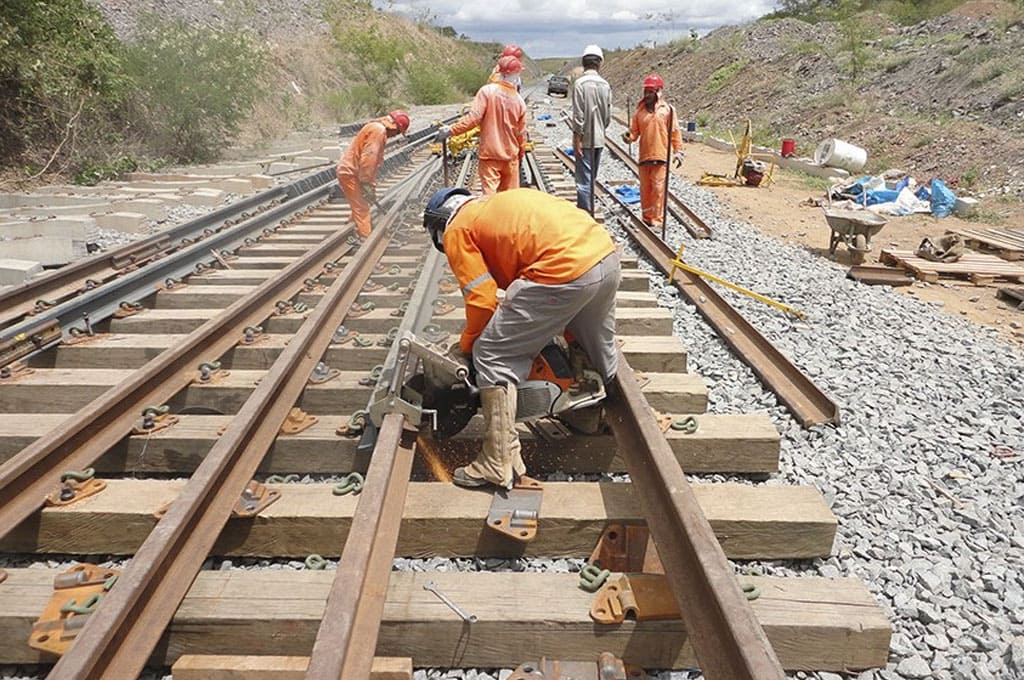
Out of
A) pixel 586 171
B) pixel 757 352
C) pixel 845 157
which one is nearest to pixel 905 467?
pixel 757 352

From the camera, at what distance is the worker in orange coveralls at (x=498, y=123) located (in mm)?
6840

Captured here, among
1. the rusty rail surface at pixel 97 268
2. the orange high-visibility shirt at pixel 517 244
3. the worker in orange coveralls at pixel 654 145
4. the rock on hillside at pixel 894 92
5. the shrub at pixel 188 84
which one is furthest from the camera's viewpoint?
the rock on hillside at pixel 894 92

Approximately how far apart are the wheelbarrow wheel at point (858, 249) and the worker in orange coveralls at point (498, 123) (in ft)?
13.0

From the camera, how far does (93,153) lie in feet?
39.6

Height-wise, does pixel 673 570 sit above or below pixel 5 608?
above

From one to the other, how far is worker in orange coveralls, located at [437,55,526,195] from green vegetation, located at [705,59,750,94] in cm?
2592

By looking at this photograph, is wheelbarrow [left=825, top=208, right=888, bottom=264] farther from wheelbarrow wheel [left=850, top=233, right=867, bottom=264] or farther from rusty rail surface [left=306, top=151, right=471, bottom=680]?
rusty rail surface [left=306, top=151, right=471, bottom=680]

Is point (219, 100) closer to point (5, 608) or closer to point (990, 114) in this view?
point (5, 608)

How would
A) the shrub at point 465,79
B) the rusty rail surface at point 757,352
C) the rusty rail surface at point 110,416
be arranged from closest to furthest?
1. the rusty rail surface at point 110,416
2. the rusty rail surface at point 757,352
3. the shrub at point 465,79

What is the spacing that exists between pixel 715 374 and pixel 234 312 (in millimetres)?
3144

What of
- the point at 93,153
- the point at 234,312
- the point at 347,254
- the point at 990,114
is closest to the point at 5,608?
the point at 234,312

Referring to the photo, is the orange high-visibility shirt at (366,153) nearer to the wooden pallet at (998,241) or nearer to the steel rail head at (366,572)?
the steel rail head at (366,572)

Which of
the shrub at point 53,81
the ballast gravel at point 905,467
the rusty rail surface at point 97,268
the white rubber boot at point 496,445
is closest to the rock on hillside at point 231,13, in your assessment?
Answer: the shrub at point 53,81

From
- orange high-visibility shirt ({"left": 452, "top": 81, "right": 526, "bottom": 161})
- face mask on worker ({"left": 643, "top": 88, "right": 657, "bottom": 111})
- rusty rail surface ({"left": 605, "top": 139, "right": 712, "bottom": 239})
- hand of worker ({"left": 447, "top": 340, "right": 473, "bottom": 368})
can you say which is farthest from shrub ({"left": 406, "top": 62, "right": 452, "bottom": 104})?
hand of worker ({"left": 447, "top": 340, "right": 473, "bottom": 368})
